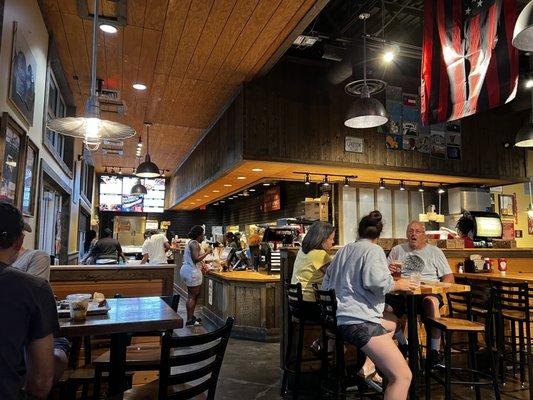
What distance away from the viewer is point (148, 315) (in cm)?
248

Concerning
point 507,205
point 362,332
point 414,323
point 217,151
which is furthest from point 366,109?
point 507,205

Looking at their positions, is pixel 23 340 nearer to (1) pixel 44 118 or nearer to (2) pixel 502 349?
(1) pixel 44 118

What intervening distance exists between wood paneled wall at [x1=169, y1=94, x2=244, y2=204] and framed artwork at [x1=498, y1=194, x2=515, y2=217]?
7.23 metres

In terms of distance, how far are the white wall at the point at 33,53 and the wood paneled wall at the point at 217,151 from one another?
2663 millimetres

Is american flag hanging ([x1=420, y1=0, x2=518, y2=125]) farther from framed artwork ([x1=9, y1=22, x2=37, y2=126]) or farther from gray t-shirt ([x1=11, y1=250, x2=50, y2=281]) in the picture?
gray t-shirt ([x1=11, y1=250, x2=50, y2=281])

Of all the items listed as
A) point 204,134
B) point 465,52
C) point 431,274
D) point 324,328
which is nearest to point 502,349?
point 431,274

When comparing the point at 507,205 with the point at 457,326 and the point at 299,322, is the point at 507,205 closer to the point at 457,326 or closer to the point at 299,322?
the point at 457,326

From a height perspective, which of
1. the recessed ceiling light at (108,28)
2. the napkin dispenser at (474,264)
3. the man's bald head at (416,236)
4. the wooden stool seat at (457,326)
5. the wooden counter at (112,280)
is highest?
the recessed ceiling light at (108,28)

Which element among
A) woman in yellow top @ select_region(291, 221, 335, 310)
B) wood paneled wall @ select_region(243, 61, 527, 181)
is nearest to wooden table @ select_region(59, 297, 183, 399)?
woman in yellow top @ select_region(291, 221, 335, 310)

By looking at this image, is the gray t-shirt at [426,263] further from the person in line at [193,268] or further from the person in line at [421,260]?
the person in line at [193,268]

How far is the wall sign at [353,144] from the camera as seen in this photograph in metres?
6.96

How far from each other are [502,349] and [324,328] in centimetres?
238

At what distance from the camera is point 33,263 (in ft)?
10.1

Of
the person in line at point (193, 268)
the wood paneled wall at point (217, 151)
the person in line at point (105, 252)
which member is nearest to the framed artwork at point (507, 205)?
the wood paneled wall at point (217, 151)
